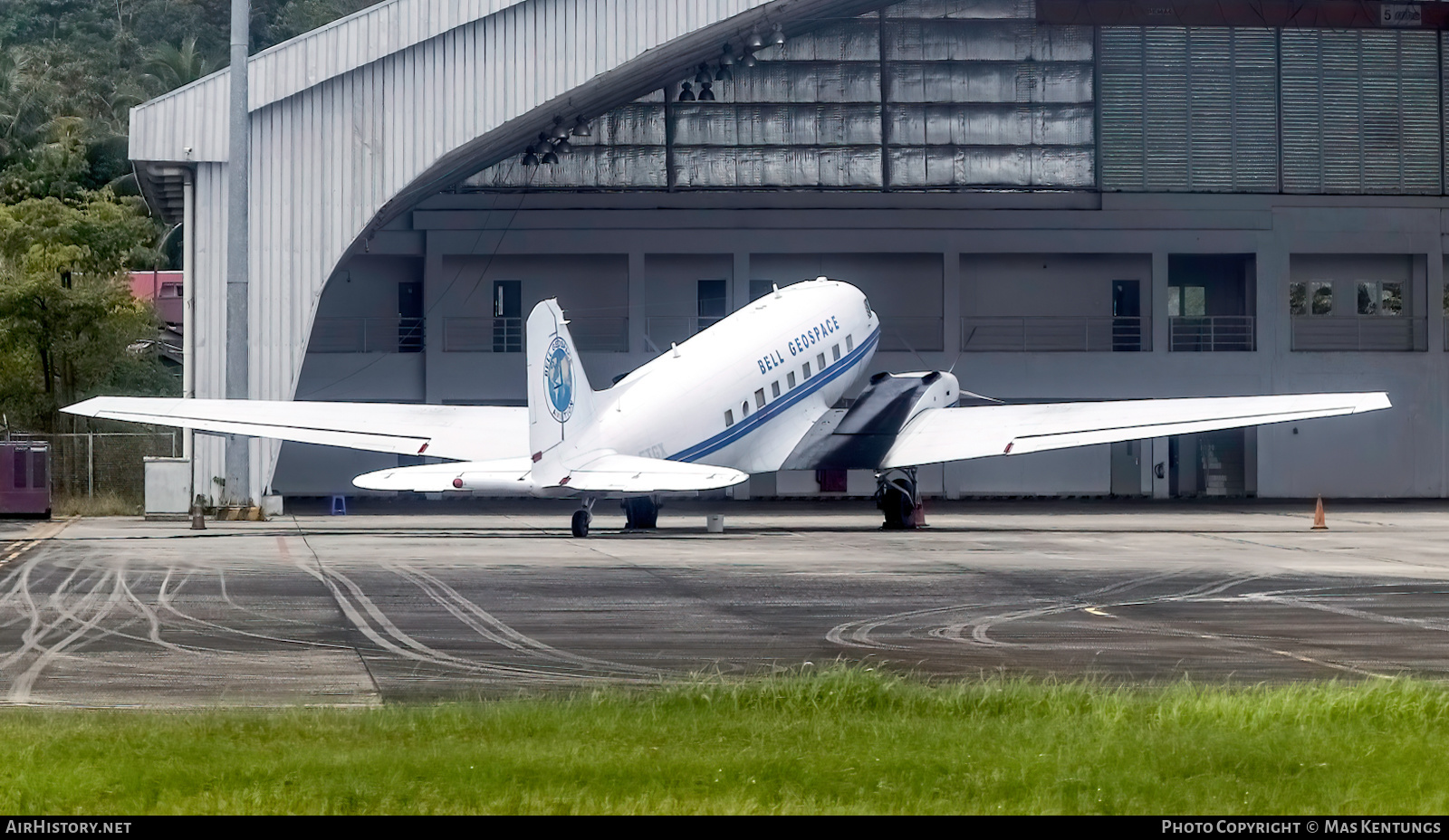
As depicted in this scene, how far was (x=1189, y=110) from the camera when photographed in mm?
55781

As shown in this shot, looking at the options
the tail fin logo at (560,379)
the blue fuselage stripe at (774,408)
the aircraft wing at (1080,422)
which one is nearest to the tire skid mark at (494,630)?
the tail fin logo at (560,379)

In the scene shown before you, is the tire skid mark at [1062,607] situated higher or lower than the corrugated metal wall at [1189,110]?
lower

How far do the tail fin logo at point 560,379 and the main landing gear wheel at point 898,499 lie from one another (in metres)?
9.11

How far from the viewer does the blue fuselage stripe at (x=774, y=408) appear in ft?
108

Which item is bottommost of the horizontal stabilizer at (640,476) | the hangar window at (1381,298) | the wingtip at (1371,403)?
the horizontal stabilizer at (640,476)

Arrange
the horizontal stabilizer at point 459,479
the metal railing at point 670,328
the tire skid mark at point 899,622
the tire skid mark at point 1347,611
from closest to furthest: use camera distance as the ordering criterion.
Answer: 1. the tire skid mark at point 899,622
2. the tire skid mark at point 1347,611
3. the horizontal stabilizer at point 459,479
4. the metal railing at point 670,328

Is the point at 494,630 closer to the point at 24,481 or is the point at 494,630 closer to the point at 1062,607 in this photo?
the point at 1062,607

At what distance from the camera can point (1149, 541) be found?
3206 cm

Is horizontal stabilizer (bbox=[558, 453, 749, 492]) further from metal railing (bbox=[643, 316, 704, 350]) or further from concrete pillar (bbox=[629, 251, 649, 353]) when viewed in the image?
metal railing (bbox=[643, 316, 704, 350])

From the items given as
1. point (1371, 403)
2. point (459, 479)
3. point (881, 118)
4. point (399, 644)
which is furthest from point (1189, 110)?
point (399, 644)

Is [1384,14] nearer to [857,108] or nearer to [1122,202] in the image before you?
[1122,202]

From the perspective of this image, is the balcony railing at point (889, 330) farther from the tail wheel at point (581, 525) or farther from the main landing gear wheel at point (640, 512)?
the tail wheel at point (581, 525)

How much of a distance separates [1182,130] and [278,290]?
30625 millimetres

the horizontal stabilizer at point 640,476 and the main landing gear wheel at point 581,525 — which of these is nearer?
the horizontal stabilizer at point 640,476
